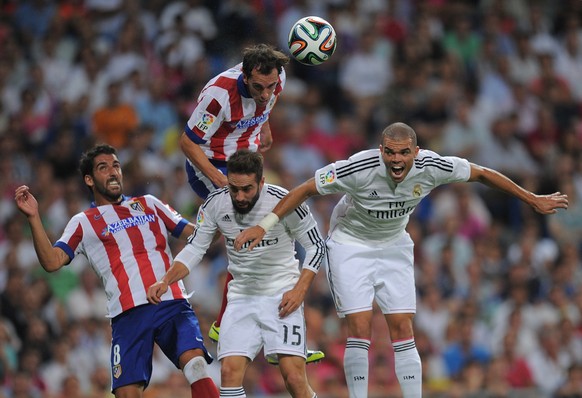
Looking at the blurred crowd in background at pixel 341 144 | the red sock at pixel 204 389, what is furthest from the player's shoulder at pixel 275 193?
the blurred crowd in background at pixel 341 144

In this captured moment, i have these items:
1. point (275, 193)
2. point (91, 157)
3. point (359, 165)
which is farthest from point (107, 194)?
point (359, 165)

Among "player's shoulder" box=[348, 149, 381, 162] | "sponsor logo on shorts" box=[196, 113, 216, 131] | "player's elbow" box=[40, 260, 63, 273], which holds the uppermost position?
"sponsor logo on shorts" box=[196, 113, 216, 131]

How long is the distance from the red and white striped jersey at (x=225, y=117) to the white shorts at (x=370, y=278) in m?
1.24

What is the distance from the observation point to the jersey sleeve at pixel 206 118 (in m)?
9.85

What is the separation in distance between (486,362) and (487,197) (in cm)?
295

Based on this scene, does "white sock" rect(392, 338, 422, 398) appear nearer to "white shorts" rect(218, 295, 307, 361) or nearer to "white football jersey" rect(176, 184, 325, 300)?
"white shorts" rect(218, 295, 307, 361)

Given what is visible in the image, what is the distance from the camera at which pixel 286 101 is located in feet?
53.9

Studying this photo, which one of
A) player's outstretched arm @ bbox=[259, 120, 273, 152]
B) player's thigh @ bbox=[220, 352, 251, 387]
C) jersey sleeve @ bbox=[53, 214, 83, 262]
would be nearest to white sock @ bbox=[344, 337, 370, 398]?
player's thigh @ bbox=[220, 352, 251, 387]

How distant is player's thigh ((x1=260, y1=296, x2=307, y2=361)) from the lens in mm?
9188

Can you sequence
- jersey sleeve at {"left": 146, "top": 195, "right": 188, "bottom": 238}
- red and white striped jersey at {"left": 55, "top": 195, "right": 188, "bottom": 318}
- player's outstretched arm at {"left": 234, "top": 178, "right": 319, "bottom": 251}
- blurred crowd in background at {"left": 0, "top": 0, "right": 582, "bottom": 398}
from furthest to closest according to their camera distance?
blurred crowd in background at {"left": 0, "top": 0, "right": 582, "bottom": 398}
jersey sleeve at {"left": 146, "top": 195, "right": 188, "bottom": 238}
red and white striped jersey at {"left": 55, "top": 195, "right": 188, "bottom": 318}
player's outstretched arm at {"left": 234, "top": 178, "right": 319, "bottom": 251}

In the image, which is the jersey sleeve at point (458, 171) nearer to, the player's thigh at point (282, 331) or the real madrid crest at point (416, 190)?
the real madrid crest at point (416, 190)

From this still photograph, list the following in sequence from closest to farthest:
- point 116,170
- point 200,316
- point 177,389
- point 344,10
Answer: point 116,170, point 177,389, point 200,316, point 344,10

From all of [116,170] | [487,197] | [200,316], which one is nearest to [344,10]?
[487,197]

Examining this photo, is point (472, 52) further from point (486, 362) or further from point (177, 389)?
point (177, 389)
